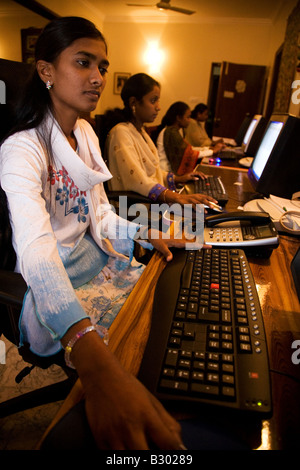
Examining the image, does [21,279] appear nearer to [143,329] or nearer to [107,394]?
[143,329]

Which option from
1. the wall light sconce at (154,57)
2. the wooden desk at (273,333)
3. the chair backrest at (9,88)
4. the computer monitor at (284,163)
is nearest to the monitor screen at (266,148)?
the computer monitor at (284,163)

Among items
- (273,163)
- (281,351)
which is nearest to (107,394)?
(281,351)

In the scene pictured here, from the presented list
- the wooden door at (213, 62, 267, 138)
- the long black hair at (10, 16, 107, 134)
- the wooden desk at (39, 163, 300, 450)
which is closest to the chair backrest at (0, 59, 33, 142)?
the long black hair at (10, 16, 107, 134)

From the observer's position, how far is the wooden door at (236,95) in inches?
226

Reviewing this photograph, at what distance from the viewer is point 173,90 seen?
636cm

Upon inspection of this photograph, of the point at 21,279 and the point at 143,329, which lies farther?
the point at 21,279

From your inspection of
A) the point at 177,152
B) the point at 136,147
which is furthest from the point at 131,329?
the point at 177,152

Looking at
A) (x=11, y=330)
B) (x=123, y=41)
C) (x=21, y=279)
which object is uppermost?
(x=123, y=41)

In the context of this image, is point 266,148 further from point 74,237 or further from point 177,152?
point 177,152

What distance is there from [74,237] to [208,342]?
67 cm

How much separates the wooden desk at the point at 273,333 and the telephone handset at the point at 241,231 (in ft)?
0.21

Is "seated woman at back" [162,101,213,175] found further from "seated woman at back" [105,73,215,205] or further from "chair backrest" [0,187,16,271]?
"chair backrest" [0,187,16,271]

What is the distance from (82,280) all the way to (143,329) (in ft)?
1.46

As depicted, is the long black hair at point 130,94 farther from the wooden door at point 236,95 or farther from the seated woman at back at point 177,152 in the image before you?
the wooden door at point 236,95
